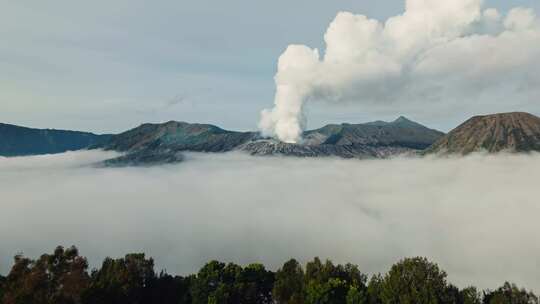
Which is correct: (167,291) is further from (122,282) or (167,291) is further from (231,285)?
(231,285)

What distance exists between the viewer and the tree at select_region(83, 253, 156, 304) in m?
89.9

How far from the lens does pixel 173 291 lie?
108 meters

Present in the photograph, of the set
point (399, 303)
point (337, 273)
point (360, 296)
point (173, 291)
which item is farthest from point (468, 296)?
point (173, 291)

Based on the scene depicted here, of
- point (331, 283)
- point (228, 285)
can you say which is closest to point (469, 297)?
point (331, 283)

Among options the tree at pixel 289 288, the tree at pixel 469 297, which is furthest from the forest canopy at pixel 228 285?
the tree at pixel 469 297

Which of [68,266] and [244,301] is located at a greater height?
[68,266]

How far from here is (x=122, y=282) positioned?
97.2 m

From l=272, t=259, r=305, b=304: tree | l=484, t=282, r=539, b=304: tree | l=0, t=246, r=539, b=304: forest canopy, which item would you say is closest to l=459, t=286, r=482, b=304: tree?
l=0, t=246, r=539, b=304: forest canopy

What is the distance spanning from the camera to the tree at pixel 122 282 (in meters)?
89.9

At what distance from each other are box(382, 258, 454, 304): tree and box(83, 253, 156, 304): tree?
58983 mm

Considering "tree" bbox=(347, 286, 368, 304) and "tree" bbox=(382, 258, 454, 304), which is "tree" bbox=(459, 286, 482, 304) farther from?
"tree" bbox=(347, 286, 368, 304)

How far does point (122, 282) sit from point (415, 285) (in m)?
67.1

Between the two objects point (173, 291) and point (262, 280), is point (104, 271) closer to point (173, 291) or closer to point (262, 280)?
point (173, 291)

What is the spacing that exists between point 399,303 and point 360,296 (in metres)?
8.27
